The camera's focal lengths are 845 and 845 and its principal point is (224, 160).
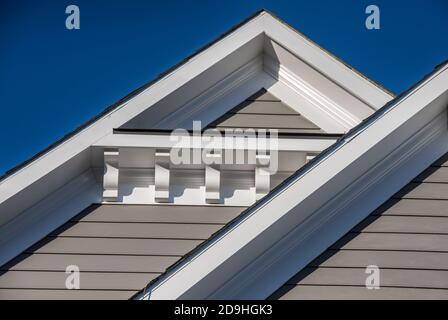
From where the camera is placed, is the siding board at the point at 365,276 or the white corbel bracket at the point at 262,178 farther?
the white corbel bracket at the point at 262,178

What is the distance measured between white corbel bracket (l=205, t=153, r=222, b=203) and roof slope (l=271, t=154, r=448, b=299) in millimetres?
1385

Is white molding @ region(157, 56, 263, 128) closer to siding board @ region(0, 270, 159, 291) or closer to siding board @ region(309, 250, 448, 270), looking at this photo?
siding board @ region(0, 270, 159, 291)

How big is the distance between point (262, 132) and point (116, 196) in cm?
156

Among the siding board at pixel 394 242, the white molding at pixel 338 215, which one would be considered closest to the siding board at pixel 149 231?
the white molding at pixel 338 215

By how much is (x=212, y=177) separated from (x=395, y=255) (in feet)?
6.32

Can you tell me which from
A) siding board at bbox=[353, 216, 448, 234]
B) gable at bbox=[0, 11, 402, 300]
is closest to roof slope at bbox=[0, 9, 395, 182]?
gable at bbox=[0, 11, 402, 300]

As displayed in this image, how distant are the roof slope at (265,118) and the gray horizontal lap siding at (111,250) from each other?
1067 millimetres

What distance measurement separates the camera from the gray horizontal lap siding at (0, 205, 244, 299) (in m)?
7.62

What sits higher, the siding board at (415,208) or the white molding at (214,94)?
the white molding at (214,94)

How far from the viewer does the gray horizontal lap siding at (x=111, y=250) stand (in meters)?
7.62

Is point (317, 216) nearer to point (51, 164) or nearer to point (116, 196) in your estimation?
point (116, 196)
